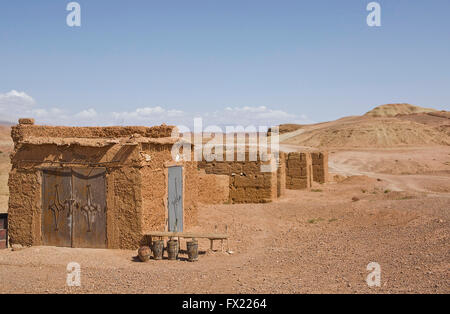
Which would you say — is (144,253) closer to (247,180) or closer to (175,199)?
(175,199)

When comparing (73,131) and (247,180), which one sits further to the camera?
(247,180)

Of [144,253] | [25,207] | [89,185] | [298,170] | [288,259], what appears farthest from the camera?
[298,170]

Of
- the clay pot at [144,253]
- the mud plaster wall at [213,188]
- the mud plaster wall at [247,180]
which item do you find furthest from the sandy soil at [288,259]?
the mud plaster wall at [247,180]

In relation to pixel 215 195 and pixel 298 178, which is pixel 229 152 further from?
pixel 298 178

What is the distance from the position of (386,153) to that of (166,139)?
41.1 m

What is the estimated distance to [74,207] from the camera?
983cm

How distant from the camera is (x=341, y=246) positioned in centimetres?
986

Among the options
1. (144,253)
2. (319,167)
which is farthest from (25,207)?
(319,167)

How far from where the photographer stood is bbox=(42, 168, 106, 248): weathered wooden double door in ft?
31.9

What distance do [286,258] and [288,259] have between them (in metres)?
0.11

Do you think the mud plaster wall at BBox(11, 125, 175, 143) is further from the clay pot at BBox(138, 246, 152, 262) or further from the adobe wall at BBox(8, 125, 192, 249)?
the clay pot at BBox(138, 246, 152, 262)
